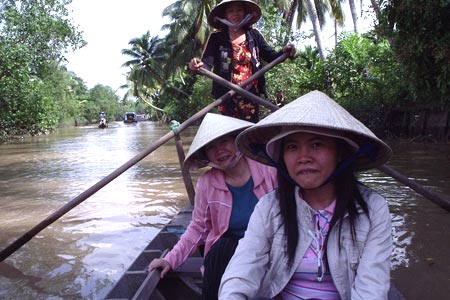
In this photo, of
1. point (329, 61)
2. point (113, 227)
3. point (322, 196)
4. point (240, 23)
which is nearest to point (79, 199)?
point (113, 227)

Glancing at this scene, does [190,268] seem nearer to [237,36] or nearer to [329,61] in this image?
[237,36]

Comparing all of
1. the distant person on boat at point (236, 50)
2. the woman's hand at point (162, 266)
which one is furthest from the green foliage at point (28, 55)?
the woman's hand at point (162, 266)

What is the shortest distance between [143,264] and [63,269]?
926 mm

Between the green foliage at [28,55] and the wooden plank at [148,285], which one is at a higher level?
the green foliage at [28,55]

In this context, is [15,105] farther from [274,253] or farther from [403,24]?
[274,253]

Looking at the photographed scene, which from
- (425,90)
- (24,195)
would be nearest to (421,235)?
(425,90)

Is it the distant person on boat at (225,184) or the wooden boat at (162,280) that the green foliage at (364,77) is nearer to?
the wooden boat at (162,280)

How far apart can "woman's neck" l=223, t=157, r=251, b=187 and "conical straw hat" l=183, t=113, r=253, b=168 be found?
153 mm

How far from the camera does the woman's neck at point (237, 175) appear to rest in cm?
198

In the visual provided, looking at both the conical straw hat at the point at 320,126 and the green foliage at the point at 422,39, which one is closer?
the conical straw hat at the point at 320,126

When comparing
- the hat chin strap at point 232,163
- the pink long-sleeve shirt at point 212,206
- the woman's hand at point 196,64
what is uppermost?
the woman's hand at point 196,64

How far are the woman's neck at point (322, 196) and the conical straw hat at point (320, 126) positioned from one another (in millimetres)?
122

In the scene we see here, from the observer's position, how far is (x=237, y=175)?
1989 millimetres

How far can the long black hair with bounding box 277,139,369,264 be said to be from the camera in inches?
51.8
